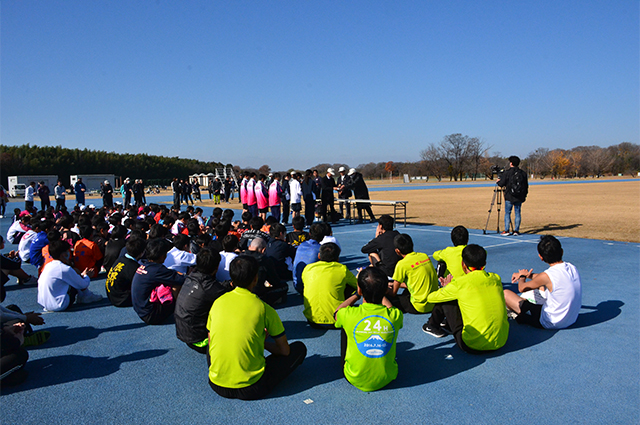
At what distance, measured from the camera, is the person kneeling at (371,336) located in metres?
3.20

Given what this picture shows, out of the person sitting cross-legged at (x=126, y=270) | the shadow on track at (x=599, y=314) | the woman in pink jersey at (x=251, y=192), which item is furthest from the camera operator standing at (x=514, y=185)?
the person sitting cross-legged at (x=126, y=270)

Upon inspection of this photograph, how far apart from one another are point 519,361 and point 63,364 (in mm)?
4420

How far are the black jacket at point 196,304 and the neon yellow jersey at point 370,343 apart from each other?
128 centimetres

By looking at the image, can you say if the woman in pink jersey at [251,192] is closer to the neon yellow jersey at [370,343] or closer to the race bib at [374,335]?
the neon yellow jersey at [370,343]

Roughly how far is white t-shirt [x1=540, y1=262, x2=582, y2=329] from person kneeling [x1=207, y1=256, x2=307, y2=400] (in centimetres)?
303

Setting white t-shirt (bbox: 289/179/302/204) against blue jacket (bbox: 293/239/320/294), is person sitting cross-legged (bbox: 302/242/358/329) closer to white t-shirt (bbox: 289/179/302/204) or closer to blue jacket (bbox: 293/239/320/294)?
blue jacket (bbox: 293/239/320/294)

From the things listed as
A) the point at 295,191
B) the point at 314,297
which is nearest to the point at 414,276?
the point at 314,297

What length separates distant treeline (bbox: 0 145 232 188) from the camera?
197 feet

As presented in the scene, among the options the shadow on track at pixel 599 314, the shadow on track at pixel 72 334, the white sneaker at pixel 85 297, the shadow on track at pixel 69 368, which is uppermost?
the white sneaker at pixel 85 297

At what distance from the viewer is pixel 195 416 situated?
305cm

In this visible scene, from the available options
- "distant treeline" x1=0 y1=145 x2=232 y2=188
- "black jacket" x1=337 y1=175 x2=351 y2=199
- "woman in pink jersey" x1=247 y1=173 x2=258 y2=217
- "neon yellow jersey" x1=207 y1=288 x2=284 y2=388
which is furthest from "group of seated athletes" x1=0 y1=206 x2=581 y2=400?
"distant treeline" x1=0 y1=145 x2=232 y2=188

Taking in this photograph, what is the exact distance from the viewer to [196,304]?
12.4 feet

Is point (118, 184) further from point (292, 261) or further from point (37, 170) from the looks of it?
point (292, 261)

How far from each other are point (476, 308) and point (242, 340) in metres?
2.20
